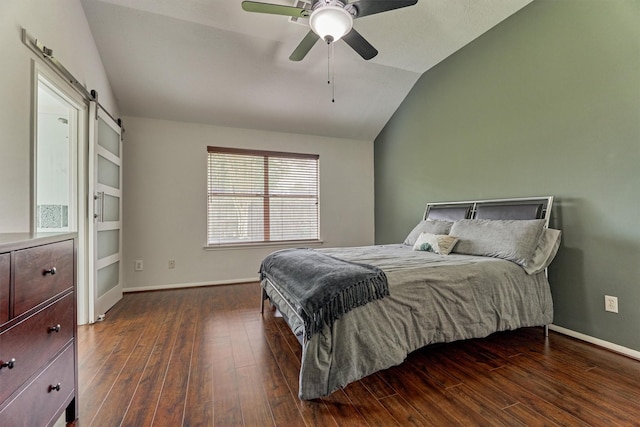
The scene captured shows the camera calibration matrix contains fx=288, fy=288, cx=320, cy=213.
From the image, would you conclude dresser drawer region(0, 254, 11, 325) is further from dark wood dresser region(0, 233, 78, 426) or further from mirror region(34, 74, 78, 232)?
mirror region(34, 74, 78, 232)

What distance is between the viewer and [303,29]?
2834mm

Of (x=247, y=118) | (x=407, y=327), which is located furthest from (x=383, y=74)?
(x=407, y=327)

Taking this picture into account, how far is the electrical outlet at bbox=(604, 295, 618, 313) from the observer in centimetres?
211

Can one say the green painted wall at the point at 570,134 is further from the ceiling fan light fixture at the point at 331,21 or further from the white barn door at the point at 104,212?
the white barn door at the point at 104,212

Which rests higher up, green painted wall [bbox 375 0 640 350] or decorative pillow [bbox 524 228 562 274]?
green painted wall [bbox 375 0 640 350]

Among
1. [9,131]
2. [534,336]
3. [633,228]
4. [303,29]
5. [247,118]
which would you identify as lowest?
[534,336]

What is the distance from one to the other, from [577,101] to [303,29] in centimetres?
246

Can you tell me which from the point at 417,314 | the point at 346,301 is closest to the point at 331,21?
the point at 346,301

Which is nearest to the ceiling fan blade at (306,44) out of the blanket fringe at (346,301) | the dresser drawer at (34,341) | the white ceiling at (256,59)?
the white ceiling at (256,59)

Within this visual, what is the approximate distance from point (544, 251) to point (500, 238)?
1.01 ft

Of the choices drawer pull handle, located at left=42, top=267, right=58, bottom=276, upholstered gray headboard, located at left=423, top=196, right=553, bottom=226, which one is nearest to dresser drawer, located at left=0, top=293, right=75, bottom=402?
drawer pull handle, located at left=42, top=267, right=58, bottom=276

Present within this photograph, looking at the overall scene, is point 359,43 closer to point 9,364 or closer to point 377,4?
point 377,4

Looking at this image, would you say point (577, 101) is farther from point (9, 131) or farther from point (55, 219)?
point (55, 219)

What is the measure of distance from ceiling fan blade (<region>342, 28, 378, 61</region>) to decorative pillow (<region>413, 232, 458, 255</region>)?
1.77 m
